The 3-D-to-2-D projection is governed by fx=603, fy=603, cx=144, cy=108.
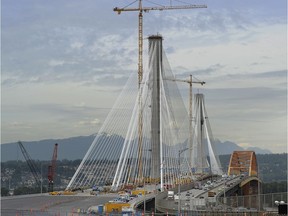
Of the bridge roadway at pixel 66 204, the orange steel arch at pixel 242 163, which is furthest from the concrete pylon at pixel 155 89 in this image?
the orange steel arch at pixel 242 163

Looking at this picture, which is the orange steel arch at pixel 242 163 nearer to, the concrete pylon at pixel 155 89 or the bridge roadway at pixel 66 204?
the concrete pylon at pixel 155 89

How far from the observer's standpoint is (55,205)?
2376 inches

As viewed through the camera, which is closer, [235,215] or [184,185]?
[235,215]

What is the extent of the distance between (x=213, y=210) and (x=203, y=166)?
9064cm

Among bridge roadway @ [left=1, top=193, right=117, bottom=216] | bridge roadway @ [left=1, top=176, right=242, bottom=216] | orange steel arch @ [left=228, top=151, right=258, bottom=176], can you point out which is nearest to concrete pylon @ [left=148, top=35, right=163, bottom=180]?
bridge roadway @ [left=1, top=193, right=117, bottom=216]

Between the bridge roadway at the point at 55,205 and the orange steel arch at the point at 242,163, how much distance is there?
93061 millimetres

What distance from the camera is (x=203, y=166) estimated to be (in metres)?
144

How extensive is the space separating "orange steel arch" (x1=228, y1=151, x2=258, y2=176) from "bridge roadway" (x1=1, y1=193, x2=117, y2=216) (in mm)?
93061

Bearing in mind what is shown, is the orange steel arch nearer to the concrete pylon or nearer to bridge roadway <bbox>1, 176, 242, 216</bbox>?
the concrete pylon

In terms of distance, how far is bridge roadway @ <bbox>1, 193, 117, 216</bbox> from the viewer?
53.4 metres

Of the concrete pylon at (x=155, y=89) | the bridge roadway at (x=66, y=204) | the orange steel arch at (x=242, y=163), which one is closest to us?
the bridge roadway at (x=66, y=204)

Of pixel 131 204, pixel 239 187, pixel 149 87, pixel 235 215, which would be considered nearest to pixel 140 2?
pixel 149 87

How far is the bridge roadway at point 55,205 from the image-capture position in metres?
53.4

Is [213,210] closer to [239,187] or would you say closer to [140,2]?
[140,2]
